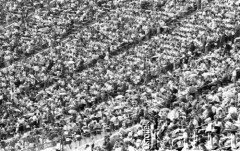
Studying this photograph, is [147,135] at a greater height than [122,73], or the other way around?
[147,135]

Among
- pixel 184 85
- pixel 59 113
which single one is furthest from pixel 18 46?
pixel 184 85

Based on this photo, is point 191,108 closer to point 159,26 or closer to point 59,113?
point 59,113

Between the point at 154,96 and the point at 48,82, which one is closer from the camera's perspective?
the point at 154,96

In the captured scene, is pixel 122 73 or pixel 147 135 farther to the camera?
pixel 122 73

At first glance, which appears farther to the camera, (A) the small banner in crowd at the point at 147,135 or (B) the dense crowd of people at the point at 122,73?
(B) the dense crowd of people at the point at 122,73

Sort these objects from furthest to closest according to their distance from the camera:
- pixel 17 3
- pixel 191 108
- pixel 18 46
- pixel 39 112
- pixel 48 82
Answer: pixel 17 3 → pixel 18 46 → pixel 48 82 → pixel 39 112 → pixel 191 108

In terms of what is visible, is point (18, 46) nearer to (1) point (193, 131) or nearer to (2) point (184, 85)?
(2) point (184, 85)

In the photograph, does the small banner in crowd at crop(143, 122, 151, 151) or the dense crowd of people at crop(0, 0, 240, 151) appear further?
the dense crowd of people at crop(0, 0, 240, 151)

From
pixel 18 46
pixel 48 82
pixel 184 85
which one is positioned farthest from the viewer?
pixel 18 46
